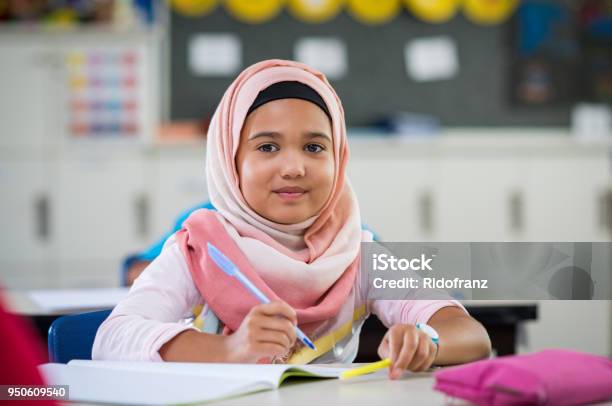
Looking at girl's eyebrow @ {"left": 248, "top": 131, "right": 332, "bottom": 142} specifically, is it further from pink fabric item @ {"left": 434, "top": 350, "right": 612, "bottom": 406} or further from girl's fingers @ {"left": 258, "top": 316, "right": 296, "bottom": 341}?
pink fabric item @ {"left": 434, "top": 350, "right": 612, "bottom": 406}

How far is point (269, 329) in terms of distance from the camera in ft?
2.96

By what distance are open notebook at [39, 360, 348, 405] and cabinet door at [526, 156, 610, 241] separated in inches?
127

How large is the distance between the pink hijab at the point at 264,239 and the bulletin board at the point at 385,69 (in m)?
3.25

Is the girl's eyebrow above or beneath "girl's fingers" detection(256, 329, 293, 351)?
above

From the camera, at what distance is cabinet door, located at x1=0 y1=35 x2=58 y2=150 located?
12.5ft

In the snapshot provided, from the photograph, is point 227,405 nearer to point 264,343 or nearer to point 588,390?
point 264,343

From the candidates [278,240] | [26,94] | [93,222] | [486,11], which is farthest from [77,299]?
[486,11]

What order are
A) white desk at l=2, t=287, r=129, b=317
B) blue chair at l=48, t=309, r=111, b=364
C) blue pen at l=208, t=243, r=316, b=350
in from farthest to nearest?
white desk at l=2, t=287, r=129, b=317
blue chair at l=48, t=309, r=111, b=364
blue pen at l=208, t=243, r=316, b=350

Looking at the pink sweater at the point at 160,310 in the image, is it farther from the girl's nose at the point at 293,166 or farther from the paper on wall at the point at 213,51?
the paper on wall at the point at 213,51

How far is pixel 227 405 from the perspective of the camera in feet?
2.53

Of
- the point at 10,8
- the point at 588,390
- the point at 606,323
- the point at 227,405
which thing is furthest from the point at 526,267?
the point at 10,8

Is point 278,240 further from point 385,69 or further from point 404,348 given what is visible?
point 385,69

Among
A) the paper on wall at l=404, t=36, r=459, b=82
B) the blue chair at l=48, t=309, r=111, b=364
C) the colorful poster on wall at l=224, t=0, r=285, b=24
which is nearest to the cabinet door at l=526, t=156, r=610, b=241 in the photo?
the paper on wall at l=404, t=36, r=459, b=82

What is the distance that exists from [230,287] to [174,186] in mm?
2862
